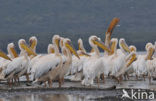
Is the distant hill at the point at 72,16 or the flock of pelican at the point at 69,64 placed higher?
the distant hill at the point at 72,16

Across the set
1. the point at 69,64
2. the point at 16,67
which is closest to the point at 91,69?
the point at 69,64

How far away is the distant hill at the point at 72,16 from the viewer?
134625mm

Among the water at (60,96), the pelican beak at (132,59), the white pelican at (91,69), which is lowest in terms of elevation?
the water at (60,96)

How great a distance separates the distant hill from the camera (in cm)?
13462

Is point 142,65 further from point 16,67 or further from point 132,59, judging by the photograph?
point 16,67

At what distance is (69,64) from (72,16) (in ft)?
440

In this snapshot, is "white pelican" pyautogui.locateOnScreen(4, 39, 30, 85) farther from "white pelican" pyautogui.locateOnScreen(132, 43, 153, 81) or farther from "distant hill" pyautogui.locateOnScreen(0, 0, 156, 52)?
"distant hill" pyautogui.locateOnScreen(0, 0, 156, 52)

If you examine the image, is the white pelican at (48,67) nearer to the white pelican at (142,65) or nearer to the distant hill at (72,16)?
the white pelican at (142,65)

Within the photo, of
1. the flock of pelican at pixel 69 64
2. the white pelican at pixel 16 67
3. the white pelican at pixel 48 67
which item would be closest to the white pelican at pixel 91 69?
the flock of pelican at pixel 69 64

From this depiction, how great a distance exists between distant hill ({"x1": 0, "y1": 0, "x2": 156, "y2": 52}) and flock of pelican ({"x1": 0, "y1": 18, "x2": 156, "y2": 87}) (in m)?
107

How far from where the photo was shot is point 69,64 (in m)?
16.8

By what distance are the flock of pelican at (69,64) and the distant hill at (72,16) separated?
107 meters

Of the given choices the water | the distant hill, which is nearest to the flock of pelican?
the water

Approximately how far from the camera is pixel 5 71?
1761 cm
